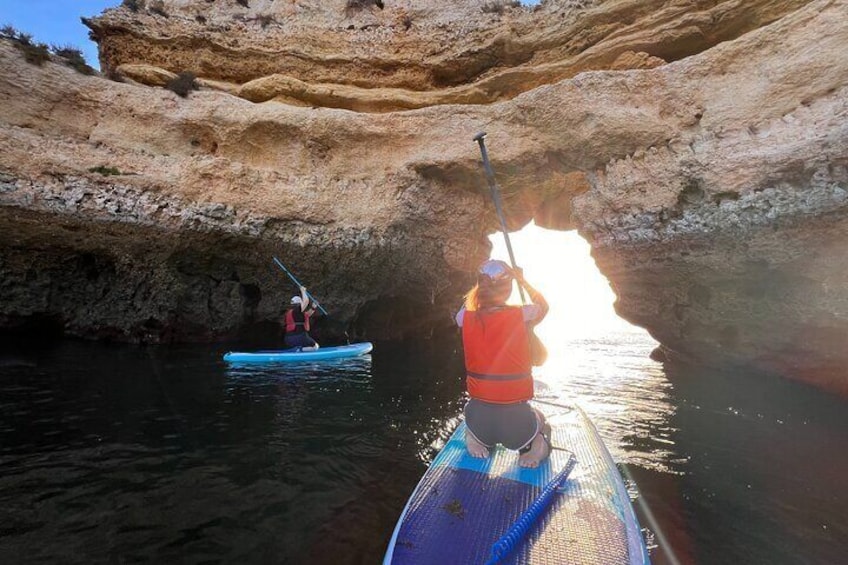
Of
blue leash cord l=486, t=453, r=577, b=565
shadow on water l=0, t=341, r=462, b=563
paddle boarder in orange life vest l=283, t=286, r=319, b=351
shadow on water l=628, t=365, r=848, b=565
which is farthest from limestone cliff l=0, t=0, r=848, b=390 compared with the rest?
blue leash cord l=486, t=453, r=577, b=565

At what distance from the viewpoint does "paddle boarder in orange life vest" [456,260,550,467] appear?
4453mm

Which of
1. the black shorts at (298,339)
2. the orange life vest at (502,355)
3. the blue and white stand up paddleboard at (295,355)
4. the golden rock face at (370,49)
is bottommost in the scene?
the blue and white stand up paddleboard at (295,355)

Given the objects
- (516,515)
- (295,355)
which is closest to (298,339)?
(295,355)

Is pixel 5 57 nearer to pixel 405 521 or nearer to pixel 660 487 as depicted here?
pixel 405 521

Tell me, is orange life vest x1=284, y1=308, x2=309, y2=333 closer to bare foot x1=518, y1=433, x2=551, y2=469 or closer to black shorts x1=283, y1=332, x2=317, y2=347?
black shorts x1=283, y1=332, x2=317, y2=347

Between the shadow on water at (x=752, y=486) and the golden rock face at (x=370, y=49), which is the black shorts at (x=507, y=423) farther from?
the golden rock face at (x=370, y=49)

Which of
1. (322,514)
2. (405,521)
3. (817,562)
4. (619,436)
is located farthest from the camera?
(619,436)

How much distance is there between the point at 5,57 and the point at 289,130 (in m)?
8.92

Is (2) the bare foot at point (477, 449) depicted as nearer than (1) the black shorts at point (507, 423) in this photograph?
No

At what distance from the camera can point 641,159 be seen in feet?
41.9

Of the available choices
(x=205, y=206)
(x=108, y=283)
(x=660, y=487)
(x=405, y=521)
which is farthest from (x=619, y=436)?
(x=108, y=283)

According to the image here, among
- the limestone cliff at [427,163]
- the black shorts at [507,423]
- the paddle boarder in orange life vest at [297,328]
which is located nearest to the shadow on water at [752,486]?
the black shorts at [507,423]

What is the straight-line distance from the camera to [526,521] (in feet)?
11.8

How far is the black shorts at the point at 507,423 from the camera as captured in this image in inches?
181
